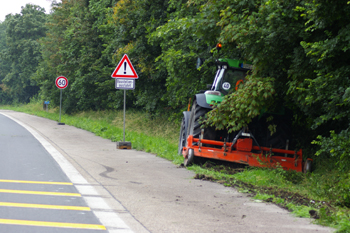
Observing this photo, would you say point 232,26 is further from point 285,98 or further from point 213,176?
point 213,176

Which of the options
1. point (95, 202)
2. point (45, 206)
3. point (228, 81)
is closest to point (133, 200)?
point (95, 202)

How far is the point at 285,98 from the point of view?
384 inches

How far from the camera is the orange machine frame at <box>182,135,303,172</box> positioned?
31.5 ft

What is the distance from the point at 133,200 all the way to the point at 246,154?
12.8ft

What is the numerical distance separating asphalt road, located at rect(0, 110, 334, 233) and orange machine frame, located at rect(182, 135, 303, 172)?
685mm

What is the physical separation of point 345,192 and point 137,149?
858 cm

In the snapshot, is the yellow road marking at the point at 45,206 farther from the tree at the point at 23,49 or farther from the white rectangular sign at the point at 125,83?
the tree at the point at 23,49

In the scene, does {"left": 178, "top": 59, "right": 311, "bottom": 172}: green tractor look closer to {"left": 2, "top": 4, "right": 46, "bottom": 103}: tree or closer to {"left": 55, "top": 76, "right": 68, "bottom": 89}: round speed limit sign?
{"left": 55, "top": 76, "right": 68, "bottom": 89}: round speed limit sign

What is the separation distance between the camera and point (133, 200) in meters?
6.50

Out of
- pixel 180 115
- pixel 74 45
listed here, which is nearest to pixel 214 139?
pixel 180 115

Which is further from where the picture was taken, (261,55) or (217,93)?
(217,93)

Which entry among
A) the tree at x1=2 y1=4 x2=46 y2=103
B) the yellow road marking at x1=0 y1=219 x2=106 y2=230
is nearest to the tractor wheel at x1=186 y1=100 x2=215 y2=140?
the yellow road marking at x1=0 y1=219 x2=106 y2=230

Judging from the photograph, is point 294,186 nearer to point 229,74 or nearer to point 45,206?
point 229,74

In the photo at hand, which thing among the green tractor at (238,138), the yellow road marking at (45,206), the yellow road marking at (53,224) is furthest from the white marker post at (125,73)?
the yellow road marking at (53,224)
